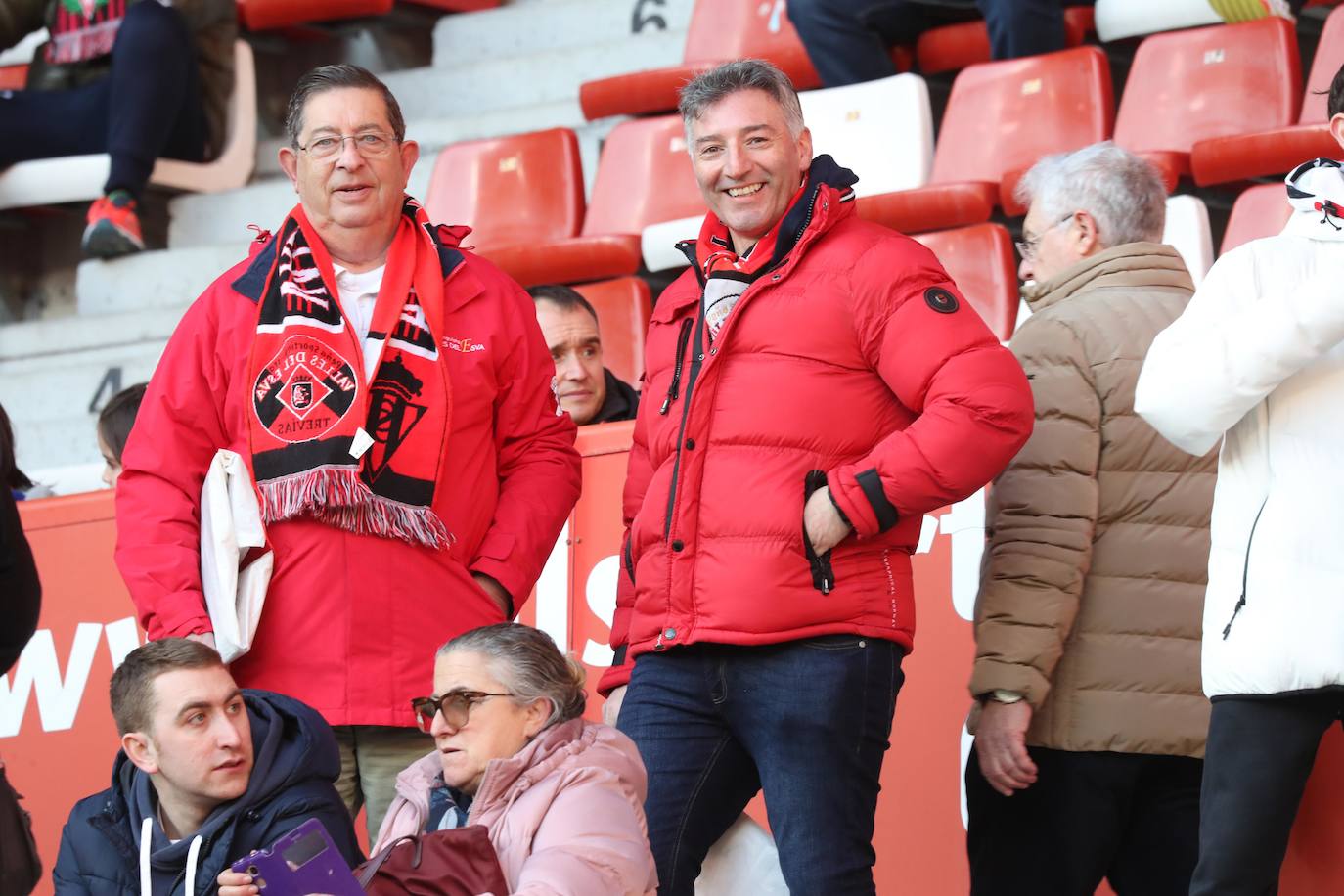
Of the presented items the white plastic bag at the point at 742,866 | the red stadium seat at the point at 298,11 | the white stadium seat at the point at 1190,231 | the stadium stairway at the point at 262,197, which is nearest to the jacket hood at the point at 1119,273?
the white plastic bag at the point at 742,866

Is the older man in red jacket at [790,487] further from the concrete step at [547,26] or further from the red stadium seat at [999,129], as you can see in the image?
the concrete step at [547,26]

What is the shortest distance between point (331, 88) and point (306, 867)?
4.05ft

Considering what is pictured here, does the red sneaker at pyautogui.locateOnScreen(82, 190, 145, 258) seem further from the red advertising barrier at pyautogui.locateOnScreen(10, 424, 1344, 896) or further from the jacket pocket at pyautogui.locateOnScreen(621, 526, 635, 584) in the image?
the jacket pocket at pyautogui.locateOnScreen(621, 526, 635, 584)

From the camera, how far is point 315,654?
117 inches

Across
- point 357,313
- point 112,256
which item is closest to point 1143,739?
point 357,313

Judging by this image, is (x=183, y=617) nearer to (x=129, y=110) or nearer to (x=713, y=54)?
(x=713, y=54)

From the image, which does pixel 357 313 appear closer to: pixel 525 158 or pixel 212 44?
pixel 525 158

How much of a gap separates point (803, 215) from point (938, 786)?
1282mm

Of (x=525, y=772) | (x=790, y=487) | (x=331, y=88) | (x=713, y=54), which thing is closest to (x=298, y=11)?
(x=713, y=54)

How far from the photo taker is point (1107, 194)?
3178 mm

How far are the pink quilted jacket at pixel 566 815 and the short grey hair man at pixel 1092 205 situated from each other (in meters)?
1.13

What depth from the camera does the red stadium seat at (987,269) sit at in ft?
16.9

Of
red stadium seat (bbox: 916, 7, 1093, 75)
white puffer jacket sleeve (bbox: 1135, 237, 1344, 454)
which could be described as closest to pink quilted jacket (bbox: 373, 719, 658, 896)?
white puffer jacket sleeve (bbox: 1135, 237, 1344, 454)

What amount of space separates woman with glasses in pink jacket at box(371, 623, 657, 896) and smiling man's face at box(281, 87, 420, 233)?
0.71 meters
